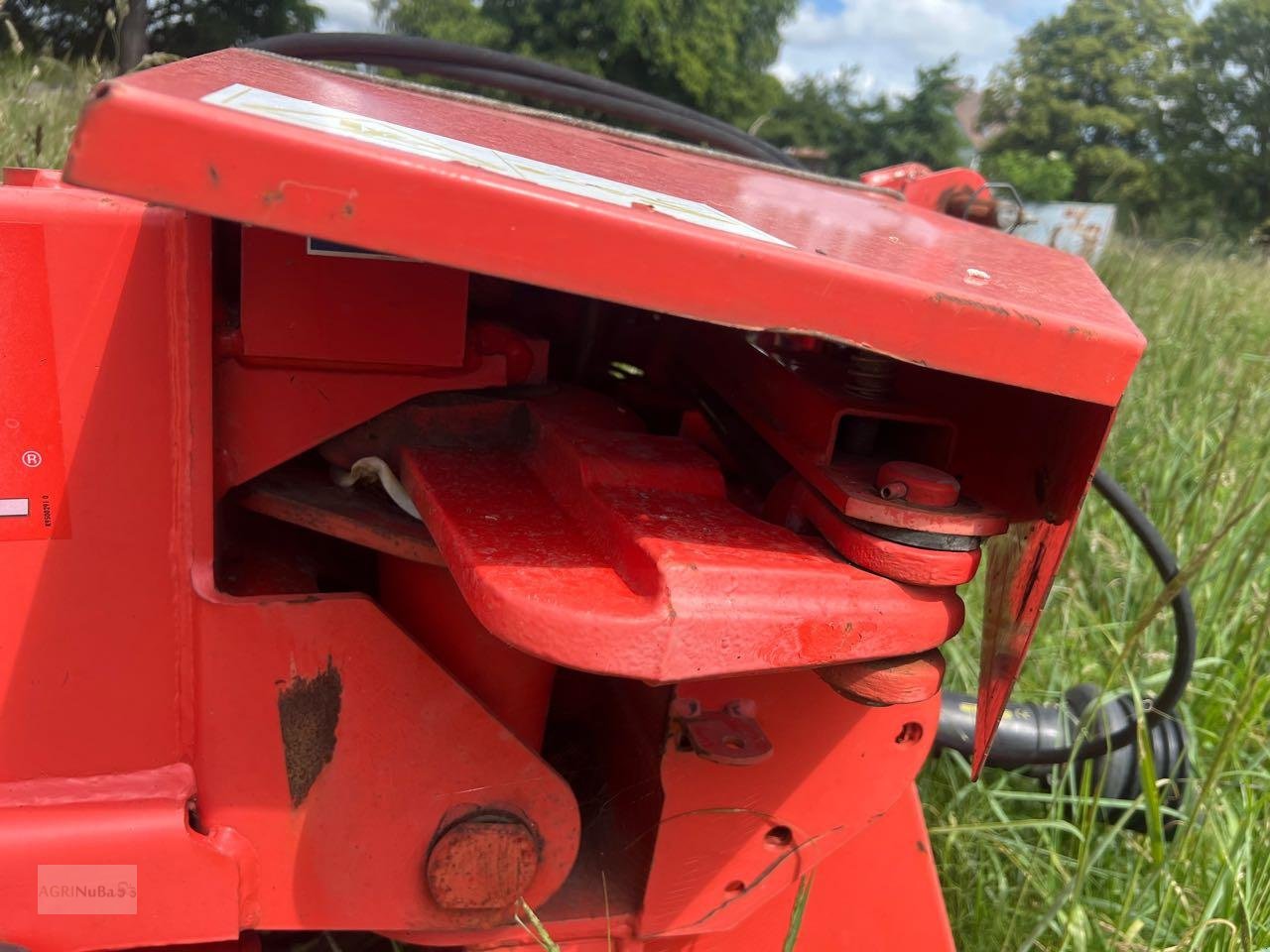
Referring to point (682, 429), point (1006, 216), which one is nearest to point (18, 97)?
point (682, 429)

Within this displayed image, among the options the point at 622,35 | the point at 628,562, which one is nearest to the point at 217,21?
the point at 622,35

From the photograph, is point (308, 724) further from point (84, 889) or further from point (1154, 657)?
point (1154, 657)

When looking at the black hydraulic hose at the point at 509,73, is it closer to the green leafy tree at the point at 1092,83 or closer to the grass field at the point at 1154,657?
the grass field at the point at 1154,657

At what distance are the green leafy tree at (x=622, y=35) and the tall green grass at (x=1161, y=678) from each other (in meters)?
25.3

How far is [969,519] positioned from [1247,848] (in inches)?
33.5

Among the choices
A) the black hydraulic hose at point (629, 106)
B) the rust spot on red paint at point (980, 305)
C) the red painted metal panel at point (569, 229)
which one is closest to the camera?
the red painted metal panel at point (569, 229)

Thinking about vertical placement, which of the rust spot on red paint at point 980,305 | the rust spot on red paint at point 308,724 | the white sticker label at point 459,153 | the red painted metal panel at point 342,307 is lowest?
the rust spot on red paint at point 308,724

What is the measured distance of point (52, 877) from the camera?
850 mm

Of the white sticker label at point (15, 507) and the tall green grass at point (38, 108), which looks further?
the tall green grass at point (38, 108)

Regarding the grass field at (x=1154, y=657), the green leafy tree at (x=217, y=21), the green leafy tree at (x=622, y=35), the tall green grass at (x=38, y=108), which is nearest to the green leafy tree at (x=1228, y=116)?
the green leafy tree at (x=622, y=35)

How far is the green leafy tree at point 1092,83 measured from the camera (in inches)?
1357

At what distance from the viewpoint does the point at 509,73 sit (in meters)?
1.62

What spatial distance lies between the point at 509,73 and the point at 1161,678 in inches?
64.9

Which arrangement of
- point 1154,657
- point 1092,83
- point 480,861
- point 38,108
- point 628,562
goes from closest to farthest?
1. point 628,562
2. point 480,861
3. point 1154,657
4. point 38,108
5. point 1092,83
